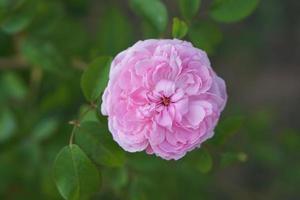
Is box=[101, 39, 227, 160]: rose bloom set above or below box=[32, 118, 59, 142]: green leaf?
above

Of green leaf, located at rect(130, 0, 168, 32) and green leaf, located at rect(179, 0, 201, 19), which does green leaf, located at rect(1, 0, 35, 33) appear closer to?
green leaf, located at rect(130, 0, 168, 32)

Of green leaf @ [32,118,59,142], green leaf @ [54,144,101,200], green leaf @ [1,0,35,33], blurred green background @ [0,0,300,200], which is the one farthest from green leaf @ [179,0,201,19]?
green leaf @ [32,118,59,142]

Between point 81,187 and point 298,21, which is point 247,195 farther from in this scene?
point 81,187

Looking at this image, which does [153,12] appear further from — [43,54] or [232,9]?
[43,54]

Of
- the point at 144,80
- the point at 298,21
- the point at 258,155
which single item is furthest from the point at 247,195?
the point at 144,80

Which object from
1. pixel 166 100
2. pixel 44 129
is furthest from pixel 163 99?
pixel 44 129
